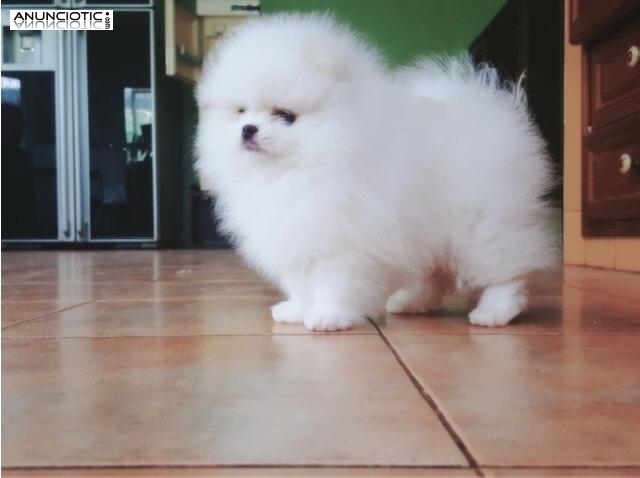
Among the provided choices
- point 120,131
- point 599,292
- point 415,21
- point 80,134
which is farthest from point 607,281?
point 80,134

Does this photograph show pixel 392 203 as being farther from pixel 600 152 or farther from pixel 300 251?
pixel 600 152

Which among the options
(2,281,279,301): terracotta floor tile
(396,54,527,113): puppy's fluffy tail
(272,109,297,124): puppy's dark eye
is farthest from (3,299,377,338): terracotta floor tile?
(396,54,527,113): puppy's fluffy tail

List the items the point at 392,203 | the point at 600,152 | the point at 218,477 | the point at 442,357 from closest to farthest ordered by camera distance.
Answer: the point at 218,477, the point at 442,357, the point at 392,203, the point at 600,152

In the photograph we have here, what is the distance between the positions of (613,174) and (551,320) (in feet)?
4.12

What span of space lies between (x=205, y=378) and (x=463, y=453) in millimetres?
369

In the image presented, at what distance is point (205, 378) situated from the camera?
84 centimetres

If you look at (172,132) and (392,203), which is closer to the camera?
(392,203)

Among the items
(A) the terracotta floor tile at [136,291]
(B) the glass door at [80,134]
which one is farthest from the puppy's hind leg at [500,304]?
(B) the glass door at [80,134]

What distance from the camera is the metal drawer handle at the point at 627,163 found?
2.18 meters

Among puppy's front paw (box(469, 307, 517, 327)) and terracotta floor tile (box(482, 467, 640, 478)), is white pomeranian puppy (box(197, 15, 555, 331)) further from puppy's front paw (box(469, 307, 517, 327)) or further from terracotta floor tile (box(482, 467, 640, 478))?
terracotta floor tile (box(482, 467, 640, 478))

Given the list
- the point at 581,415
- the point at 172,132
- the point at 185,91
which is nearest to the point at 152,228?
the point at 172,132

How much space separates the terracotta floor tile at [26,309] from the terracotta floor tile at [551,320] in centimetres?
69

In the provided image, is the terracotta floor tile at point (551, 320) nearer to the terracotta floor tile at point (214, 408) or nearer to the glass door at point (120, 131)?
the terracotta floor tile at point (214, 408)

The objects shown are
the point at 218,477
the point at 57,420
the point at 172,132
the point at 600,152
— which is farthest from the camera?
the point at 172,132
